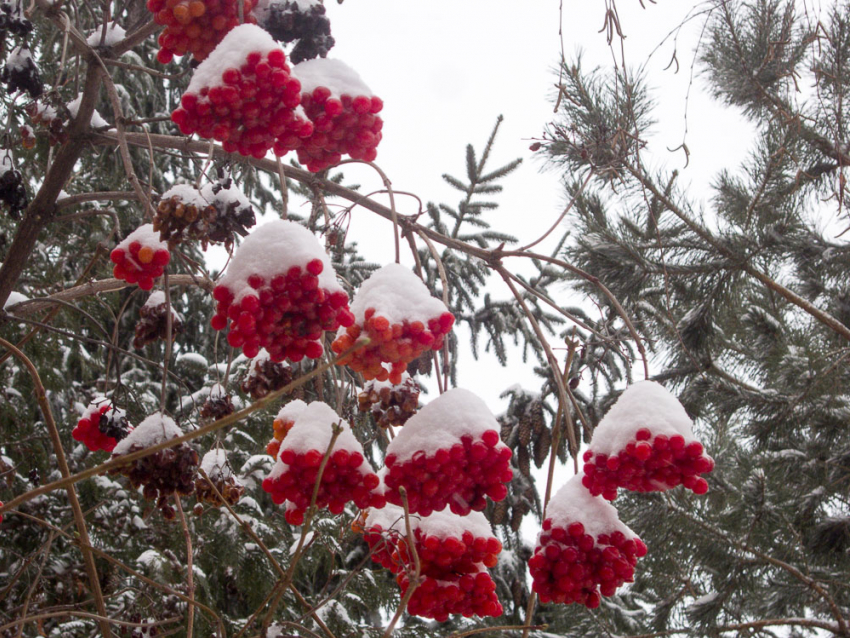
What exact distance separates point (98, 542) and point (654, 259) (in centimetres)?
388

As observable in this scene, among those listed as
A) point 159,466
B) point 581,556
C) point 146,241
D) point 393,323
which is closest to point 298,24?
point 146,241

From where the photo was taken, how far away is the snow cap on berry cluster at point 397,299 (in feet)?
3.13

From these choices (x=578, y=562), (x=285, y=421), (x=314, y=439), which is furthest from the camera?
(x=285, y=421)

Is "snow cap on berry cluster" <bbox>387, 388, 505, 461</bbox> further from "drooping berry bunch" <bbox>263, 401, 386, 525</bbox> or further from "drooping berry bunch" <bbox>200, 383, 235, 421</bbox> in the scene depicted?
"drooping berry bunch" <bbox>200, 383, 235, 421</bbox>

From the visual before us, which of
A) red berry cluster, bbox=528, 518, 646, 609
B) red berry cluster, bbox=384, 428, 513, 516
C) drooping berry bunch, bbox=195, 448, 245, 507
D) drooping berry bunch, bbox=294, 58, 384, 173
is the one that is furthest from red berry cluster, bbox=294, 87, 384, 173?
drooping berry bunch, bbox=195, 448, 245, 507

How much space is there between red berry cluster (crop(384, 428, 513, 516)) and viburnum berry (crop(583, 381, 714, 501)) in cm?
19

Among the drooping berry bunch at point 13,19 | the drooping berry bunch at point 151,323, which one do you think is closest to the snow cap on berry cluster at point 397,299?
the drooping berry bunch at point 151,323

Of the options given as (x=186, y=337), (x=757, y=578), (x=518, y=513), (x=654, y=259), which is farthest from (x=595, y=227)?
(x=186, y=337)

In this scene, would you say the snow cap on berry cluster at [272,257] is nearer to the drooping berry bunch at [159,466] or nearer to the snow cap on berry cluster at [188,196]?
the snow cap on berry cluster at [188,196]

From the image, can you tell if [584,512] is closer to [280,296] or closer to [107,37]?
[280,296]

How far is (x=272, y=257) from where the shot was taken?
896 mm

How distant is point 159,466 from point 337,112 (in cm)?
66

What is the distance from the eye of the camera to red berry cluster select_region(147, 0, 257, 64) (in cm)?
98

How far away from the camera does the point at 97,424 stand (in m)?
1.39
